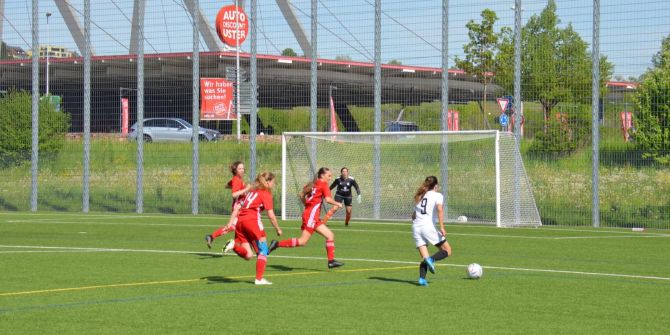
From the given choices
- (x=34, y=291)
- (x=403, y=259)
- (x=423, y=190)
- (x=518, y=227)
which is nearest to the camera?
(x=34, y=291)

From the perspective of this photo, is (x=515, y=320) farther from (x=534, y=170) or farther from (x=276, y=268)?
(x=534, y=170)

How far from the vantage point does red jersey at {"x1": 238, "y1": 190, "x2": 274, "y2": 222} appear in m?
15.1

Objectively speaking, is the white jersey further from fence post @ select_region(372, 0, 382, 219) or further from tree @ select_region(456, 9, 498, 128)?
tree @ select_region(456, 9, 498, 128)

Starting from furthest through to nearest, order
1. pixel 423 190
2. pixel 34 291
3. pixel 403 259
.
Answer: pixel 403 259
pixel 423 190
pixel 34 291

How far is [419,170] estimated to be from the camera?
31.0 m

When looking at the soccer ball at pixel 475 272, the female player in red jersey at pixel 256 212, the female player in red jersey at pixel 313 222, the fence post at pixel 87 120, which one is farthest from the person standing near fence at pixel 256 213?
the fence post at pixel 87 120

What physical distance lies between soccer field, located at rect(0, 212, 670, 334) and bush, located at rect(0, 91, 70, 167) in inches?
578

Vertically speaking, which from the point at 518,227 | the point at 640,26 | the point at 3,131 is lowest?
the point at 518,227

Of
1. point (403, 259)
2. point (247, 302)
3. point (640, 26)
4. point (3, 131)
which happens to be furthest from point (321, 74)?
point (247, 302)

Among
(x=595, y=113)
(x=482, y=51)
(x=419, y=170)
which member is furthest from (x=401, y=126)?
(x=595, y=113)

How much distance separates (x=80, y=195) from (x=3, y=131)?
4281 mm

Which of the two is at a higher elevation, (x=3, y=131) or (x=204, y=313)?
(x=3, y=131)

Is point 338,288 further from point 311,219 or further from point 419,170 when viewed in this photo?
point 419,170

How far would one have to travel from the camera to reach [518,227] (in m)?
28.0
